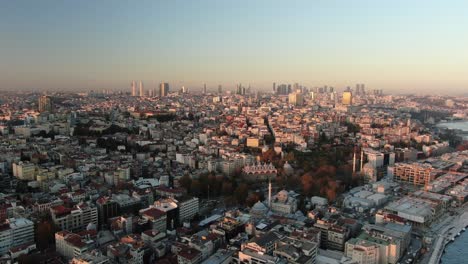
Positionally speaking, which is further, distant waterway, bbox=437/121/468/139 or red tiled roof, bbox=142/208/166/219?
distant waterway, bbox=437/121/468/139

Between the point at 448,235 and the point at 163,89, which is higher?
the point at 163,89

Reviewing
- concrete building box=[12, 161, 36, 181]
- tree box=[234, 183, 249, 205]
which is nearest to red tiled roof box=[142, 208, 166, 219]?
tree box=[234, 183, 249, 205]

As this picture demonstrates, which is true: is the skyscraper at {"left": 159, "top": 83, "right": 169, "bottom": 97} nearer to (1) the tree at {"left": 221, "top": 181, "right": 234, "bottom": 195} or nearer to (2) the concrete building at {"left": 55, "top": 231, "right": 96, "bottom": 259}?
(1) the tree at {"left": 221, "top": 181, "right": 234, "bottom": 195}

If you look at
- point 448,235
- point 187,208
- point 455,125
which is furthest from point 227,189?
point 455,125

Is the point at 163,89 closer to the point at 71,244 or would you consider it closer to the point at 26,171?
the point at 26,171

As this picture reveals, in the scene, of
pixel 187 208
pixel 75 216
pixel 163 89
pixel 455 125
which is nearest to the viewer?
pixel 75 216

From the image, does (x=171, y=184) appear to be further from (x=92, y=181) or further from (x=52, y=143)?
(x=52, y=143)

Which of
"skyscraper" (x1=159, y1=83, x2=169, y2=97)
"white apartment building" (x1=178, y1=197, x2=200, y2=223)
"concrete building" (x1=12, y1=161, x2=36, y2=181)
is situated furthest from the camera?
"skyscraper" (x1=159, y1=83, x2=169, y2=97)

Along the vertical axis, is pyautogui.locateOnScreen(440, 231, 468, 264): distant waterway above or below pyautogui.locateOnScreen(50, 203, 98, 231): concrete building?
below

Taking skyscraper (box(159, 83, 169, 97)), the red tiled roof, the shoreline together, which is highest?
skyscraper (box(159, 83, 169, 97))
